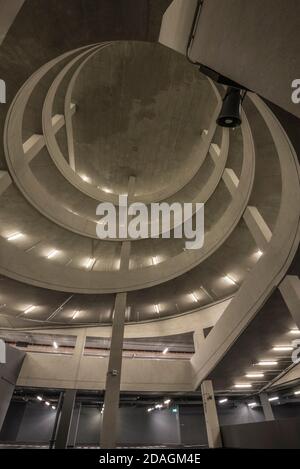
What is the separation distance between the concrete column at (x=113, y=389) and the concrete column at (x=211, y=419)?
5336mm

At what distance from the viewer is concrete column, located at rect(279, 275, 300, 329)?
6.50 m

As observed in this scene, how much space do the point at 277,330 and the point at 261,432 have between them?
3.65 metres

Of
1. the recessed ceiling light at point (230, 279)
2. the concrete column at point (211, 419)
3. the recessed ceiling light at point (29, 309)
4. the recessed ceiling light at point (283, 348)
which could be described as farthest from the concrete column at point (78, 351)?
the recessed ceiling light at point (283, 348)

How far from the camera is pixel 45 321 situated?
17.8 meters

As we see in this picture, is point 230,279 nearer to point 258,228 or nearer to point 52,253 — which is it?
point 258,228

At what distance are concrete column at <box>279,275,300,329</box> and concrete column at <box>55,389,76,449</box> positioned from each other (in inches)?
530

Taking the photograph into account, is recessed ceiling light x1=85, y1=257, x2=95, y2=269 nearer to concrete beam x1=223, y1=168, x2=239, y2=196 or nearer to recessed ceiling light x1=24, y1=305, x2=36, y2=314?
recessed ceiling light x1=24, y1=305, x2=36, y2=314

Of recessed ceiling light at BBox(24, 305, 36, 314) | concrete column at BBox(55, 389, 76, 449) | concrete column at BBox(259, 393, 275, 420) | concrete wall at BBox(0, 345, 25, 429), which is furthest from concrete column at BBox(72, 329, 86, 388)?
concrete column at BBox(259, 393, 275, 420)

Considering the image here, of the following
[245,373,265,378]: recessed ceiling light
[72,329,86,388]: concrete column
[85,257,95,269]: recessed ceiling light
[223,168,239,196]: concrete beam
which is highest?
[85,257,95,269]: recessed ceiling light

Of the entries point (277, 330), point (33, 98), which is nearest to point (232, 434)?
point (277, 330)

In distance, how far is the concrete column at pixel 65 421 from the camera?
12664 mm

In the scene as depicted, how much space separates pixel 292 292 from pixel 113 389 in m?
8.51

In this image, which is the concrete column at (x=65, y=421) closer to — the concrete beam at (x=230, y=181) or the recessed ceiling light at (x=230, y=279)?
the recessed ceiling light at (x=230, y=279)

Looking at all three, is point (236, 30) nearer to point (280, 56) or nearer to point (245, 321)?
point (280, 56)
